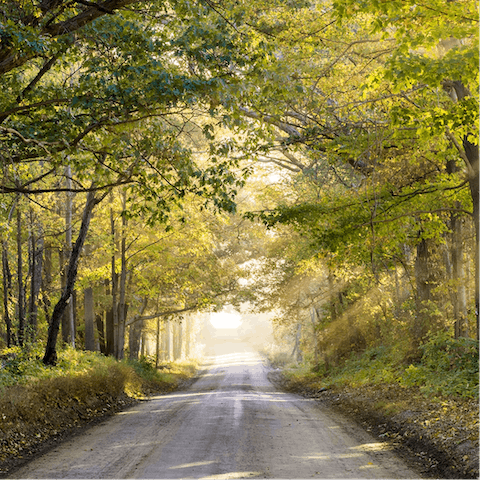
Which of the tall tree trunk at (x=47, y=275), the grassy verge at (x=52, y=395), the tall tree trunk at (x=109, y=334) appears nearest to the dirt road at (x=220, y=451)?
the grassy verge at (x=52, y=395)

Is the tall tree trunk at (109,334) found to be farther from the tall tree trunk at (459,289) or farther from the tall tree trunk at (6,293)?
the tall tree trunk at (459,289)

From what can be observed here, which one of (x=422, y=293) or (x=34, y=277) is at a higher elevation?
(x=34, y=277)

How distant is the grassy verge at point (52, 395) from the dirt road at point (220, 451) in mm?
713

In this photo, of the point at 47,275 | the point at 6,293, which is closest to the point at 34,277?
the point at 6,293

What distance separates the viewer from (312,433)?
31.9 feet

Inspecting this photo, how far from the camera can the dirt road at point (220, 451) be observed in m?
6.70

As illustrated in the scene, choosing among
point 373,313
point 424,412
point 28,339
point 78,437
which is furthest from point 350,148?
point 373,313

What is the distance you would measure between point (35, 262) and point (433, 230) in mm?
14135

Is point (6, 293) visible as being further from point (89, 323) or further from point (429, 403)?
point (429, 403)

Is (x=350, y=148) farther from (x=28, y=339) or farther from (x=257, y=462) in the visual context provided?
(x=28, y=339)

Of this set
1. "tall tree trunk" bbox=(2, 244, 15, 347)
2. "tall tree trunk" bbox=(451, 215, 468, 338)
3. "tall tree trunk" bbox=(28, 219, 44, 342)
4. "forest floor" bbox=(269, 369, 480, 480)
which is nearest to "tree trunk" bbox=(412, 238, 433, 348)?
"tall tree trunk" bbox=(451, 215, 468, 338)

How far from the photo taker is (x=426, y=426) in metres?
8.91

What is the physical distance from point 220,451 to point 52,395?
5.04 m

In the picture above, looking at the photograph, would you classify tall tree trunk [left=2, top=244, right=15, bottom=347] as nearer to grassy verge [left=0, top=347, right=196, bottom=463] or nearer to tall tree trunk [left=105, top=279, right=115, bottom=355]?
grassy verge [left=0, top=347, right=196, bottom=463]
